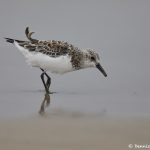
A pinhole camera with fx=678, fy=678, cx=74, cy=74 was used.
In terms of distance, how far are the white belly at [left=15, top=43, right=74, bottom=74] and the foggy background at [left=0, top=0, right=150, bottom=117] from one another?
0.36 m

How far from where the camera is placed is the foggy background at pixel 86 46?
9.63 meters

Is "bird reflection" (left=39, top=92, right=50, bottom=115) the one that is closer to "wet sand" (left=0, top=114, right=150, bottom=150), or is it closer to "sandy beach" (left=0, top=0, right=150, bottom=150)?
"sandy beach" (left=0, top=0, right=150, bottom=150)

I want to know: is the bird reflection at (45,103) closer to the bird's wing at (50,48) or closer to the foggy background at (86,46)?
the foggy background at (86,46)

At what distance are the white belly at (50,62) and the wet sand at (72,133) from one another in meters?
1.70

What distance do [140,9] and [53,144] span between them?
9718 millimetres

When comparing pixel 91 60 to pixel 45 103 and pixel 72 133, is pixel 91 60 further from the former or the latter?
pixel 72 133

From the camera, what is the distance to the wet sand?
718 centimetres

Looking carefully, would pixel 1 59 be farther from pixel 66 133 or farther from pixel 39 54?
pixel 66 133

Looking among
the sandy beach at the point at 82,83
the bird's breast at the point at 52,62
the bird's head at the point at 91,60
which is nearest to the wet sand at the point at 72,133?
the sandy beach at the point at 82,83

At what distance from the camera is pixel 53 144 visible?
23.6 ft

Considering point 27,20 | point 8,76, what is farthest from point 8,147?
point 27,20

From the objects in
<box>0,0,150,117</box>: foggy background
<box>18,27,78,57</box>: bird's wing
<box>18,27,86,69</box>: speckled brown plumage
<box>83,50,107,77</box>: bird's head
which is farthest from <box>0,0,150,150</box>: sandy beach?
<box>18,27,78,57</box>: bird's wing

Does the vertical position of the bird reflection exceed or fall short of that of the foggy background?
it falls short

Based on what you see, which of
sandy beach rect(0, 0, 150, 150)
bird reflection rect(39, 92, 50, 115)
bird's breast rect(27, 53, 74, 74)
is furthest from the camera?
bird's breast rect(27, 53, 74, 74)
